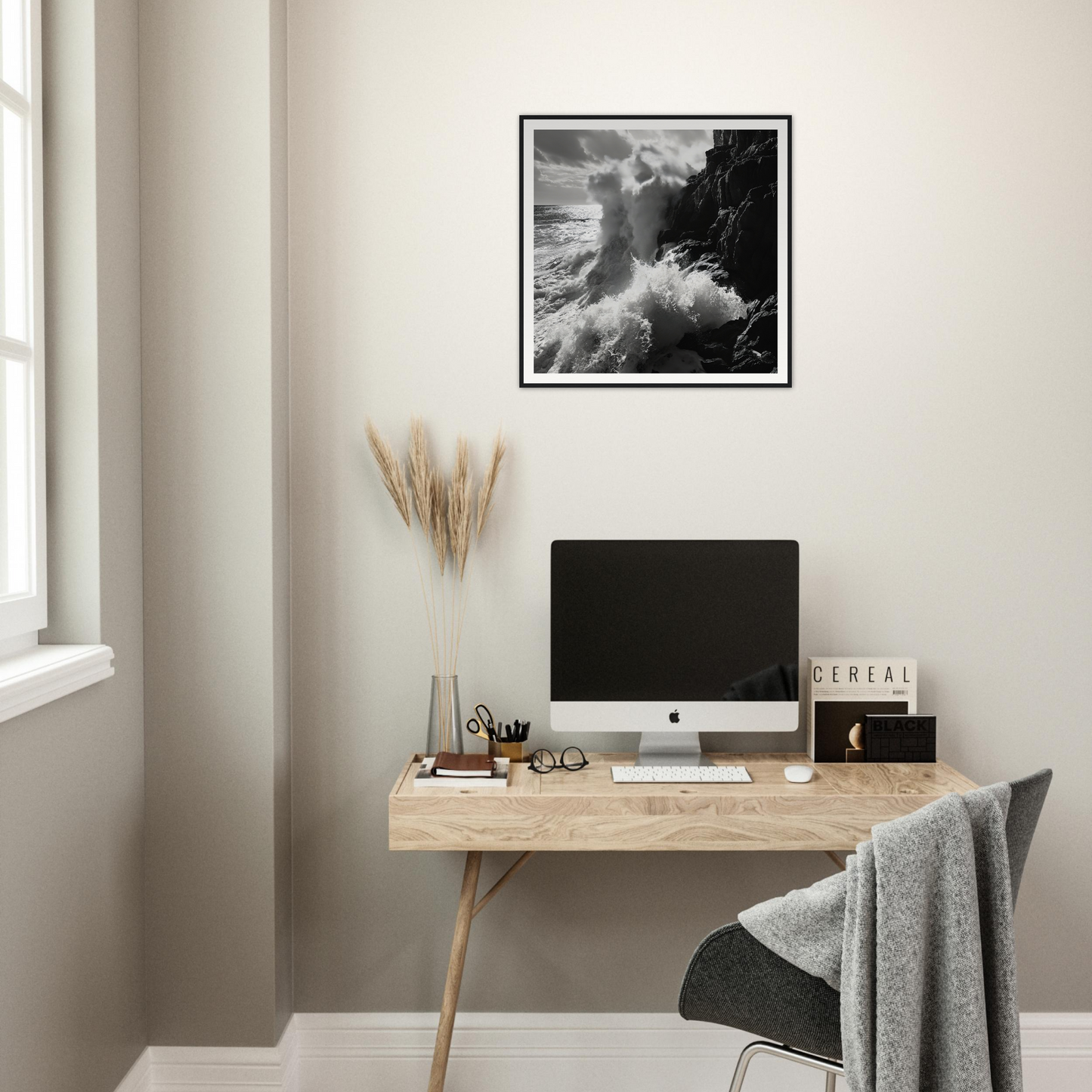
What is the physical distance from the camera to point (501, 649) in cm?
222

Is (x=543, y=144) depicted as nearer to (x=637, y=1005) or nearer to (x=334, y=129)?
(x=334, y=129)

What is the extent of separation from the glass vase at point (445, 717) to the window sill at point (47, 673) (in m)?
0.67

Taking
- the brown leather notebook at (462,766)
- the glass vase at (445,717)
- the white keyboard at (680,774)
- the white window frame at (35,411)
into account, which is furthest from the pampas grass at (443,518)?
the white window frame at (35,411)

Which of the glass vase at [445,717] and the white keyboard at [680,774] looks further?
the glass vase at [445,717]

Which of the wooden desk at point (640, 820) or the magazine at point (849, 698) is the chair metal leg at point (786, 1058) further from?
the magazine at point (849, 698)

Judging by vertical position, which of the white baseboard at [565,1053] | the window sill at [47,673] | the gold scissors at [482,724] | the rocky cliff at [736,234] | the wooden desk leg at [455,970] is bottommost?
the white baseboard at [565,1053]

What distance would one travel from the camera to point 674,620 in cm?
202

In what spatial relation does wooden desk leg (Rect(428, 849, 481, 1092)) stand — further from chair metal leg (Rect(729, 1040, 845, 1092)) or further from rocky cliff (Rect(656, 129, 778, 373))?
rocky cliff (Rect(656, 129, 778, 373))

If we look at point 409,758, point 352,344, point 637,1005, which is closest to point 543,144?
point 352,344

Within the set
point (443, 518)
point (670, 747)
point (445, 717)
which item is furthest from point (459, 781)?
point (443, 518)

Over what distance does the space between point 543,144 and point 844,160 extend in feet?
2.34

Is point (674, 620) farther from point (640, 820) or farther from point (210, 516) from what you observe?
point (210, 516)

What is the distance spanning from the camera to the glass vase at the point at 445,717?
2.08 m

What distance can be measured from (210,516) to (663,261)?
1.20 meters
